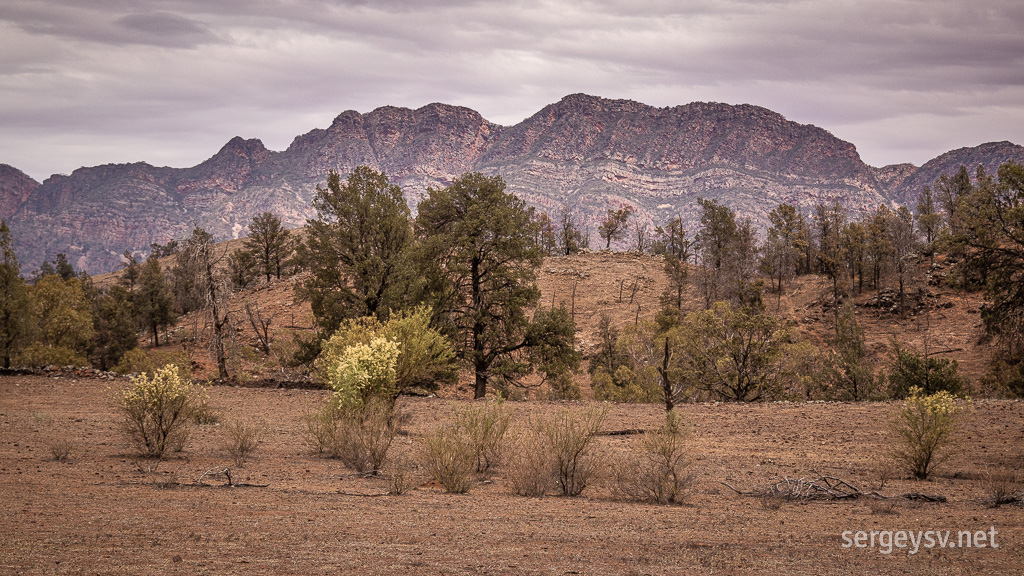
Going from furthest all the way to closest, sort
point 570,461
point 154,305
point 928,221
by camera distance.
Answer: point 928,221, point 154,305, point 570,461

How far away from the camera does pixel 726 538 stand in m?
8.97

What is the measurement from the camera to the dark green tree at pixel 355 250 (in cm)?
2716

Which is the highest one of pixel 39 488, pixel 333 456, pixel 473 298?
pixel 473 298

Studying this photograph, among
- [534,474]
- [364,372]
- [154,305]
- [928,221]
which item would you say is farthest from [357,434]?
[928,221]

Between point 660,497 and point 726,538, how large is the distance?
285cm

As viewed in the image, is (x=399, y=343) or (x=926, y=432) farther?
(x=399, y=343)

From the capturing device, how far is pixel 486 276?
91.4ft

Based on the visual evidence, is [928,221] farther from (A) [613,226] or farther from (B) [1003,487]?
(B) [1003,487]

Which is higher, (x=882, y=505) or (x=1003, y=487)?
(x=1003, y=487)

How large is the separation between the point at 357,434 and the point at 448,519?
187 inches

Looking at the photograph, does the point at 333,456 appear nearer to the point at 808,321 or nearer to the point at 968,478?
the point at 968,478

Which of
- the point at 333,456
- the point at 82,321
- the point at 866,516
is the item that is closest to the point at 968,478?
the point at 866,516

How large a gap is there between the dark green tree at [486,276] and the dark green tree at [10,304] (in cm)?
2152

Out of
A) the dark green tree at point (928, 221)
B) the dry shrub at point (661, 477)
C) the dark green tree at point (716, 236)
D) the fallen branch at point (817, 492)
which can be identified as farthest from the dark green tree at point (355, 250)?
the dark green tree at point (928, 221)
